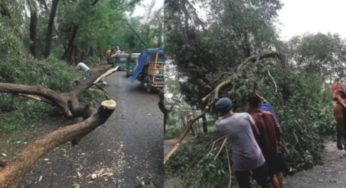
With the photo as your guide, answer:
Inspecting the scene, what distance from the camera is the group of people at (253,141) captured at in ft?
11.2

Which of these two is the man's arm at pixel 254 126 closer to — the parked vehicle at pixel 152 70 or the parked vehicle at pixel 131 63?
the parked vehicle at pixel 152 70

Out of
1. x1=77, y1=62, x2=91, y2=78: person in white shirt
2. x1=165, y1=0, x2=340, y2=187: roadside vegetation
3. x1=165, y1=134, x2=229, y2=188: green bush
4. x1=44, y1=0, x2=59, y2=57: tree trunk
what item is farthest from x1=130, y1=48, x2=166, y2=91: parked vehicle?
x1=44, y1=0, x2=59, y2=57: tree trunk

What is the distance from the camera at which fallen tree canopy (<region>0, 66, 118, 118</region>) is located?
4.87 meters

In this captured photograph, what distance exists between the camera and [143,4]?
4.64 meters

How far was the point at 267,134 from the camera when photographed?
3.70 metres

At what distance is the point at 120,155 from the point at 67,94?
100cm

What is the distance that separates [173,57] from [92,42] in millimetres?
1440

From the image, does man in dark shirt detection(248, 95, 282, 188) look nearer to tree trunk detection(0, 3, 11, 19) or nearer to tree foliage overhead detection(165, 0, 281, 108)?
tree foliage overhead detection(165, 0, 281, 108)

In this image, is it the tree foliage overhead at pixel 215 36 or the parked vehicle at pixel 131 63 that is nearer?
the parked vehicle at pixel 131 63

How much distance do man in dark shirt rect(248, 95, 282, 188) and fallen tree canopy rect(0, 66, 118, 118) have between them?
162 centimetres

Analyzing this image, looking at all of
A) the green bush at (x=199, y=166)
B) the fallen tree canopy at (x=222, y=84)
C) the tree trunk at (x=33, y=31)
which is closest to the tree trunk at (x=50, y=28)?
the tree trunk at (x=33, y=31)

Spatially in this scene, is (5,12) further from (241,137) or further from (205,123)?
(241,137)

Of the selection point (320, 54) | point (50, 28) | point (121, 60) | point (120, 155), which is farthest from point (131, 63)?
point (50, 28)

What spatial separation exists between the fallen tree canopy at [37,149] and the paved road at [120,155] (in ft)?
2.40
